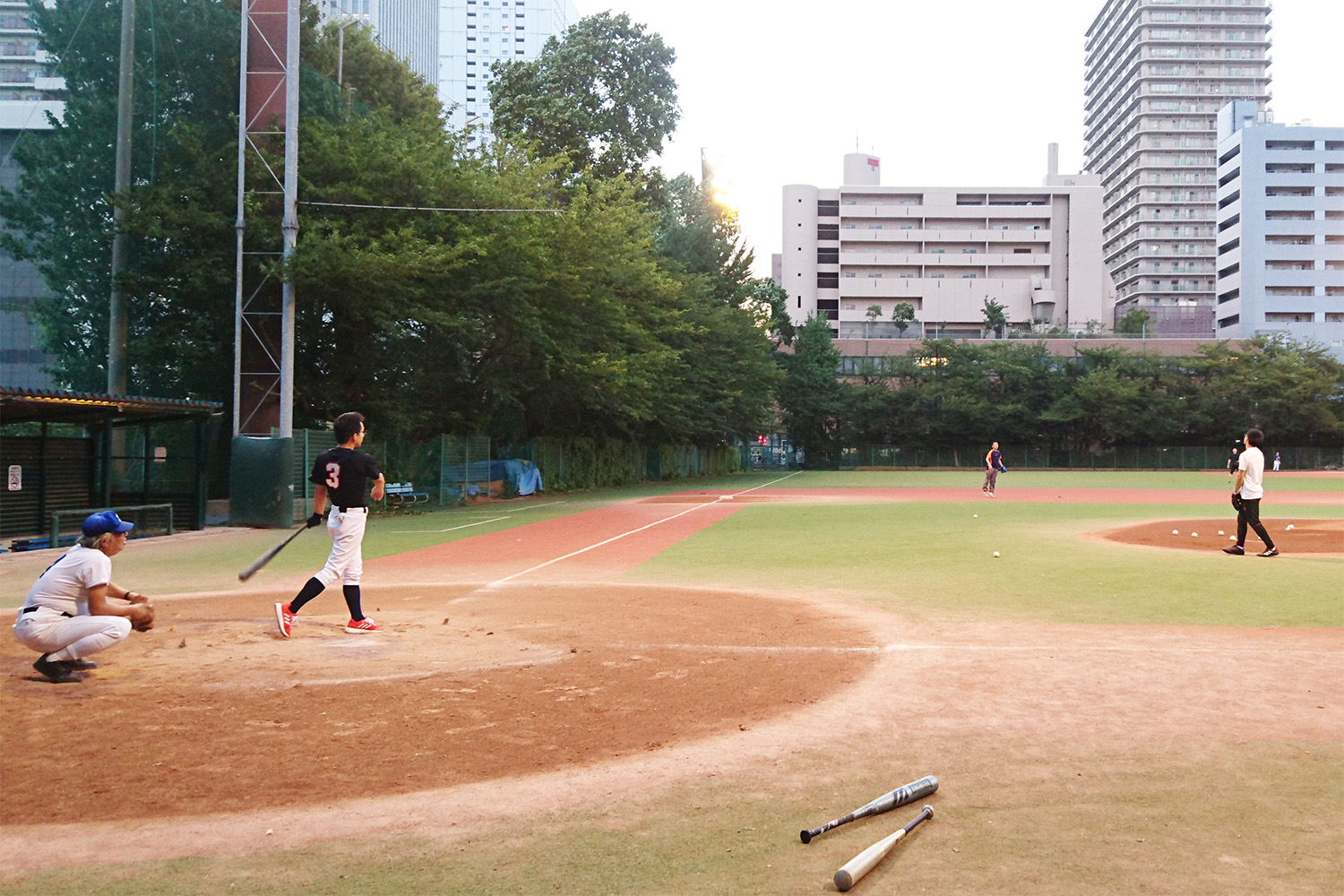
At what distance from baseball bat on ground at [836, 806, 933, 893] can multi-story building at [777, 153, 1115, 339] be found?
367ft

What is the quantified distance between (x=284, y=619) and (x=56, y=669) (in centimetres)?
224

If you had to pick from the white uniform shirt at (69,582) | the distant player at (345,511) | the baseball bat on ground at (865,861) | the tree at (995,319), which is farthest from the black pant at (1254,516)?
the tree at (995,319)

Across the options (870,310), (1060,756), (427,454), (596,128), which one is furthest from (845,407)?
(1060,756)

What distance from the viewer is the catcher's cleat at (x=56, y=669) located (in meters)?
7.96

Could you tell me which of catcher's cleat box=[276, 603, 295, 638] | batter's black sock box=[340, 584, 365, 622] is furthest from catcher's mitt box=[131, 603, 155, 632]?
batter's black sock box=[340, 584, 365, 622]

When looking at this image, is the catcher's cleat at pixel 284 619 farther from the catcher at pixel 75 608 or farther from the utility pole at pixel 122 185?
the utility pole at pixel 122 185

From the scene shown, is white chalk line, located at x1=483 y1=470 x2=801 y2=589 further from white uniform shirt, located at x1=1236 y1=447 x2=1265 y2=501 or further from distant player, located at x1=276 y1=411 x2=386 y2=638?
white uniform shirt, located at x1=1236 y1=447 x2=1265 y2=501

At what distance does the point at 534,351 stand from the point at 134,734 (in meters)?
28.1

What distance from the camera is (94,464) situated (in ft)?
75.5

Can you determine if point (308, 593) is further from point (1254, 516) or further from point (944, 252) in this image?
point (944, 252)

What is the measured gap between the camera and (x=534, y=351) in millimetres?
34281

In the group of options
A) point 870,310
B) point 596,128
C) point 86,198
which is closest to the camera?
point 86,198

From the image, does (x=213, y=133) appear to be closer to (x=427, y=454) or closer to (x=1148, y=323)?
(x=427, y=454)

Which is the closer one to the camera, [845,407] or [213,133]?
[213,133]
